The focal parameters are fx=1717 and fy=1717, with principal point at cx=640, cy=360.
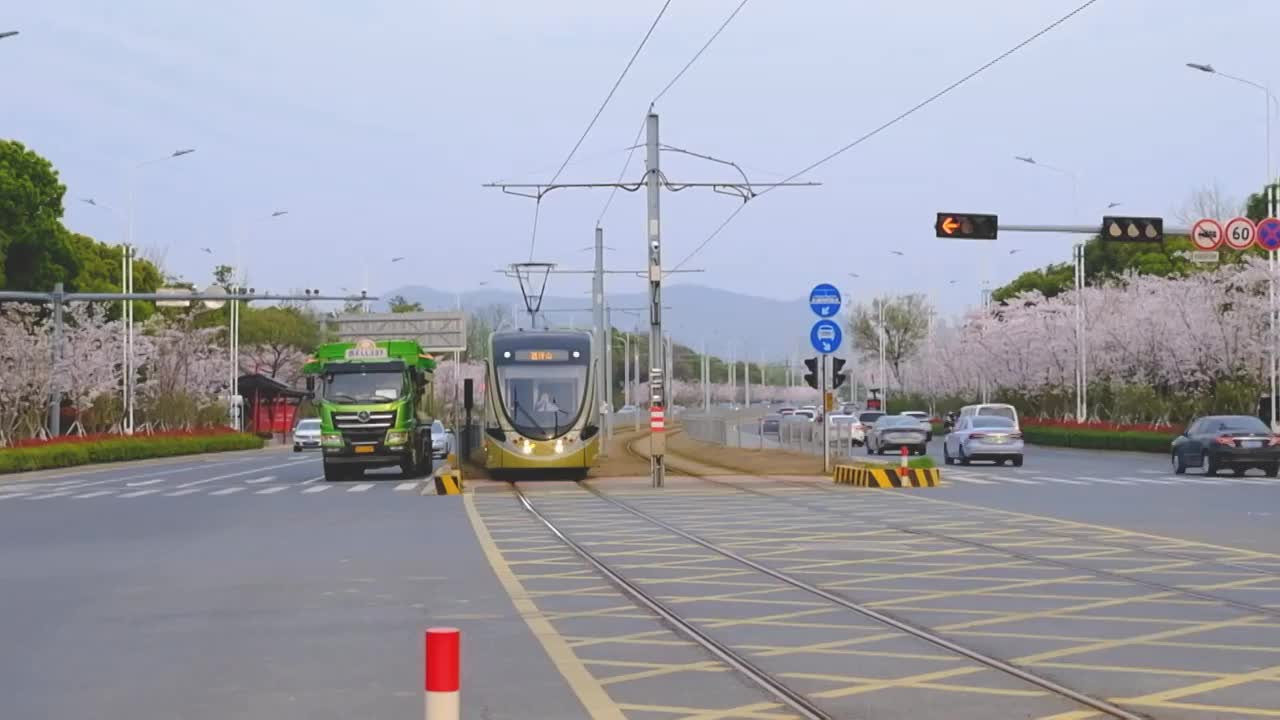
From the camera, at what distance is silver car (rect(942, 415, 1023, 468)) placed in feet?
158

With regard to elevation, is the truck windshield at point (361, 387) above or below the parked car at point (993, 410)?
above

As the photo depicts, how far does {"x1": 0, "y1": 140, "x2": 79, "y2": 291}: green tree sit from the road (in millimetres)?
39135

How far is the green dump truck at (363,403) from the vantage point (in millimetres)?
41719

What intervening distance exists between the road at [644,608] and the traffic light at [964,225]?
342 inches

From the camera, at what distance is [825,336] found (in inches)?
1443

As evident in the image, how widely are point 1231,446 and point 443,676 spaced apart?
121 ft

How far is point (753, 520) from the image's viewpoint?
25578mm

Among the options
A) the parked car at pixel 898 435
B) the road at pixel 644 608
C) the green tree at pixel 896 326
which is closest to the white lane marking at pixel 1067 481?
the road at pixel 644 608

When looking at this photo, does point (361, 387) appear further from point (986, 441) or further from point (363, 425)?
point (986, 441)

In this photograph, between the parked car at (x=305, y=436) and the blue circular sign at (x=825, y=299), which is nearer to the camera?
the blue circular sign at (x=825, y=299)

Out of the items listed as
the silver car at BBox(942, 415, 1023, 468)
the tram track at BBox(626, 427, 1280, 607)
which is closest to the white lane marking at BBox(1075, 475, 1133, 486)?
the silver car at BBox(942, 415, 1023, 468)

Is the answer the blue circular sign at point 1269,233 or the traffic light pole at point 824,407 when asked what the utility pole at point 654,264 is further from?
the blue circular sign at point 1269,233

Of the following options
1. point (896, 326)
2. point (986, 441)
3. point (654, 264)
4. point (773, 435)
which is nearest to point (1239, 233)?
point (986, 441)

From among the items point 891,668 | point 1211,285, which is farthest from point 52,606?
point 1211,285
